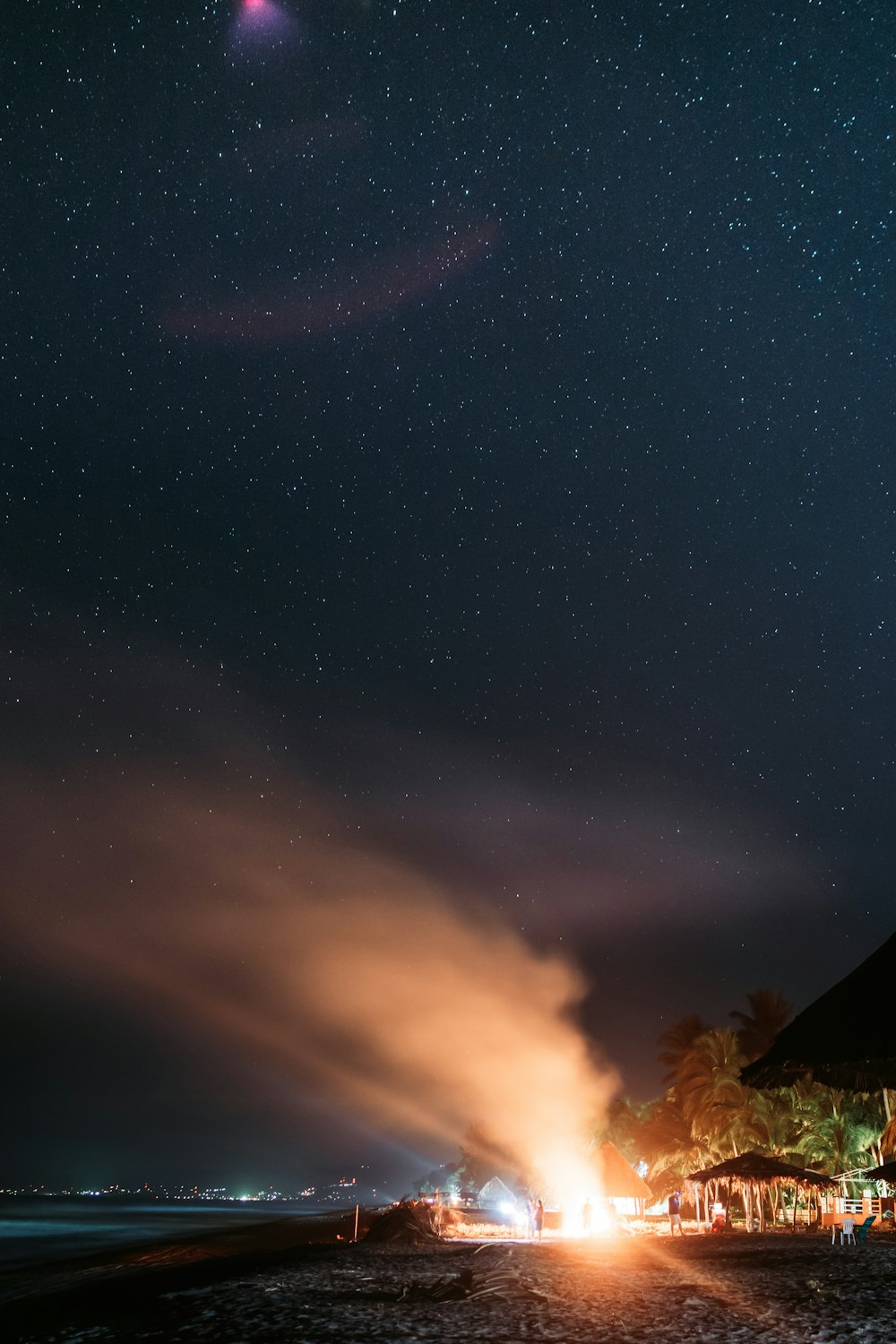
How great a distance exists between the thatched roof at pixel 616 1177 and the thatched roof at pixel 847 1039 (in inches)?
1547

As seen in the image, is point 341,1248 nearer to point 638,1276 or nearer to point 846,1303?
point 638,1276

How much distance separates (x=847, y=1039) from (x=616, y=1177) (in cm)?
4165

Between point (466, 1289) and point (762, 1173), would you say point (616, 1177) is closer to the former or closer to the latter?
point (762, 1173)

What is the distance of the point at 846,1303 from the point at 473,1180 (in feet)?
425

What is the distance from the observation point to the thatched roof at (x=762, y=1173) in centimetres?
2958

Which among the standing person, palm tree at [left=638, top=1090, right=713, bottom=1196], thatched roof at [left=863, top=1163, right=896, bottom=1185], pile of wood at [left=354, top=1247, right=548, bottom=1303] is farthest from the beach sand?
palm tree at [left=638, top=1090, right=713, bottom=1196]

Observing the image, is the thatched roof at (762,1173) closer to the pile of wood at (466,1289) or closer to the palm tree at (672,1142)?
the pile of wood at (466,1289)

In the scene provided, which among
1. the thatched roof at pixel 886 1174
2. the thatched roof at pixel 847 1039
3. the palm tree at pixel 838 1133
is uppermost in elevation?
the thatched roof at pixel 847 1039

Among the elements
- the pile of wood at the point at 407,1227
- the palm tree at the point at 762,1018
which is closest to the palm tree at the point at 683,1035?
the palm tree at the point at 762,1018

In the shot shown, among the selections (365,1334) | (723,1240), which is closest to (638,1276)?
(365,1334)

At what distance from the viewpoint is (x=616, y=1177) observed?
45.2 m

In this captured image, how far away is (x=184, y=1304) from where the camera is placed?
16.7 m

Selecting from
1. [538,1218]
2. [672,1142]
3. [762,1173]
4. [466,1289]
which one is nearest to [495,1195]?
[672,1142]

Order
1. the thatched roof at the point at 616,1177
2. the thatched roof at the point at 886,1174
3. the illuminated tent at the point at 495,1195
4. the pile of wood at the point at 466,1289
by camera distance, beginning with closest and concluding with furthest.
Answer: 1. the pile of wood at the point at 466,1289
2. the thatched roof at the point at 886,1174
3. the thatched roof at the point at 616,1177
4. the illuminated tent at the point at 495,1195
